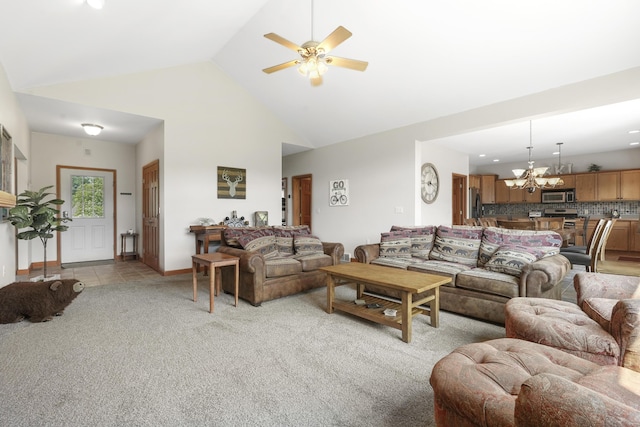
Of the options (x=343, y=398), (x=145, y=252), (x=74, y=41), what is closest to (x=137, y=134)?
(x=145, y=252)

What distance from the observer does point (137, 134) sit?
605cm

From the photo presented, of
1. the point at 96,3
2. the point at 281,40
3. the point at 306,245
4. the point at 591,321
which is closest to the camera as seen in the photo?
the point at 591,321

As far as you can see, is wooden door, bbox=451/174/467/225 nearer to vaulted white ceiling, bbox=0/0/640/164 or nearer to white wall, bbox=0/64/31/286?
vaulted white ceiling, bbox=0/0/640/164

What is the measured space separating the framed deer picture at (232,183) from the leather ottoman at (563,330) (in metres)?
4.89

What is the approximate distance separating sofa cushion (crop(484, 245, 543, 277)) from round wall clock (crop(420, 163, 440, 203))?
2688mm

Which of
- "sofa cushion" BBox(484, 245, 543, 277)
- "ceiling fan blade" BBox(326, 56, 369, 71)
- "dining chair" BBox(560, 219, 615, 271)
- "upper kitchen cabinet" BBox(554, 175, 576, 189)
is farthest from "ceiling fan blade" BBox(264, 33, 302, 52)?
"upper kitchen cabinet" BBox(554, 175, 576, 189)

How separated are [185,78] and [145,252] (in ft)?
11.2

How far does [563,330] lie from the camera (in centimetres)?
181

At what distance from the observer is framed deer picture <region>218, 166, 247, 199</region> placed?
5.81 metres

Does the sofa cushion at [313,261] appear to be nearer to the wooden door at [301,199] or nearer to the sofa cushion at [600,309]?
the sofa cushion at [600,309]

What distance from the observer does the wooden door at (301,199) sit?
8.13 m

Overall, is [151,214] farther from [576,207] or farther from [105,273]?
[576,207]

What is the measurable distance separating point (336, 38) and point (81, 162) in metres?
6.16

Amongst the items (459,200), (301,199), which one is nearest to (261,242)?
(301,199)
